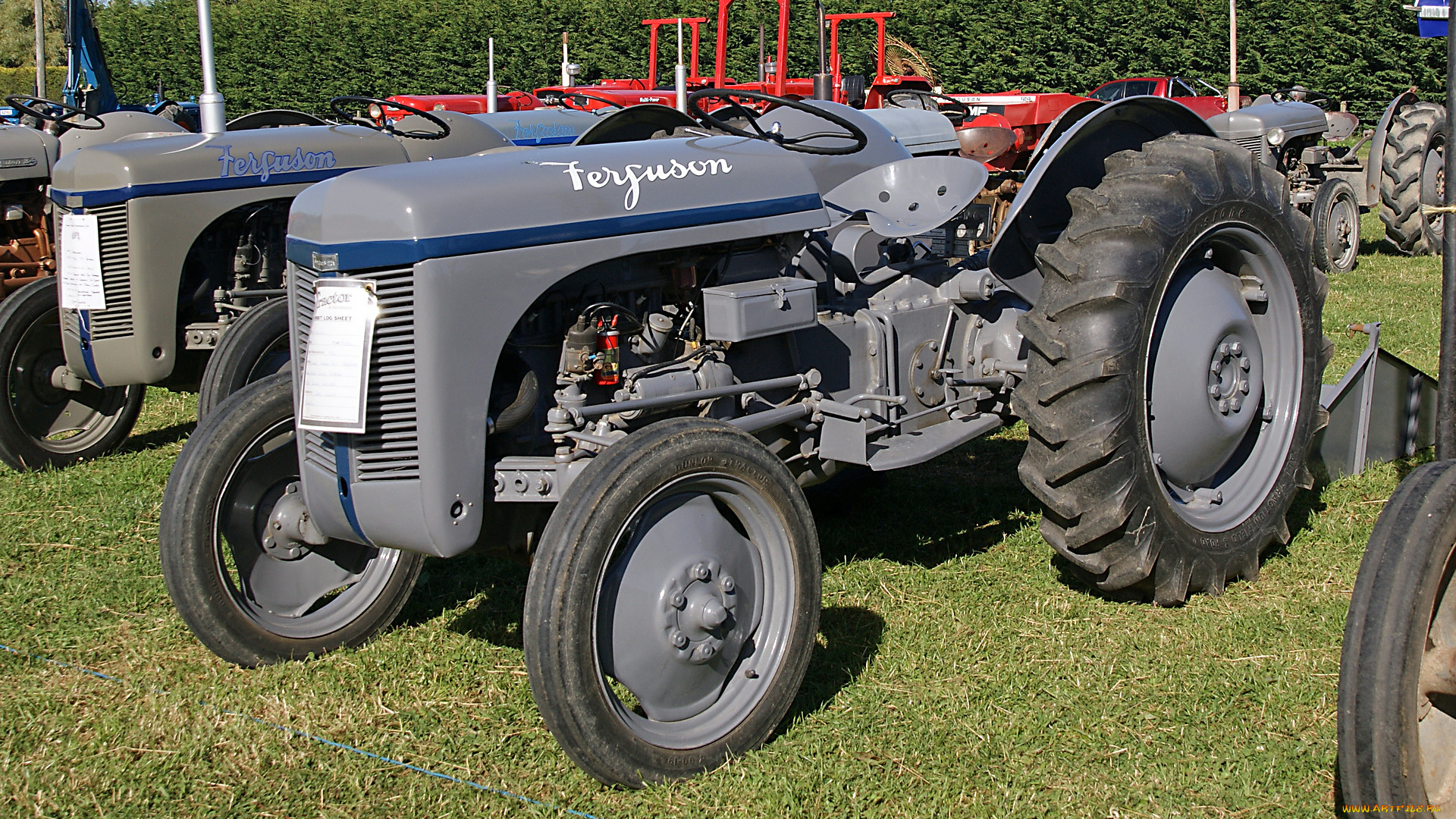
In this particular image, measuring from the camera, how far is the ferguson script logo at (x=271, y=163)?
5.40 metres

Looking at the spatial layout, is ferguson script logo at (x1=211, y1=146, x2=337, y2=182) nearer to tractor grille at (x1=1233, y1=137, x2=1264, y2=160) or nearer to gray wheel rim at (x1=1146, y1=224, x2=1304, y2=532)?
gray wheel rim at (x1=1146, y1=224, x2=1304, y2=532)

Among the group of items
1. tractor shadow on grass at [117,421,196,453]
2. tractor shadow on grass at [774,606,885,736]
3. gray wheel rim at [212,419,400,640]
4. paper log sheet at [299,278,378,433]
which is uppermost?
paper log sheet at [299,278,378,433]

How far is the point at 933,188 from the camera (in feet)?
13.1

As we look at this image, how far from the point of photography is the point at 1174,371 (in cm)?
370

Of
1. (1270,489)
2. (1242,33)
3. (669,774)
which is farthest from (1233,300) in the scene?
(1242,33)

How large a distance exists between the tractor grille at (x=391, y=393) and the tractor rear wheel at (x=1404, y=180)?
32.3 ft

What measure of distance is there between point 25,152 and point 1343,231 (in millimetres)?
9447

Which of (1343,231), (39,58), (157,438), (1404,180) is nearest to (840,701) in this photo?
(157,438)

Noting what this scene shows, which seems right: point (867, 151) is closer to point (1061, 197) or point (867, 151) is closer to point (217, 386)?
point (1061, 197)

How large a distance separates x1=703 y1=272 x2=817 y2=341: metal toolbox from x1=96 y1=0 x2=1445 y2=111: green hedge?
15082 millimetres

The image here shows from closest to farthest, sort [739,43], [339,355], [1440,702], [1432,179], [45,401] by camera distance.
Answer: [1440,702]
[339,355]
[45,401]
[1432,179]
[739,43]

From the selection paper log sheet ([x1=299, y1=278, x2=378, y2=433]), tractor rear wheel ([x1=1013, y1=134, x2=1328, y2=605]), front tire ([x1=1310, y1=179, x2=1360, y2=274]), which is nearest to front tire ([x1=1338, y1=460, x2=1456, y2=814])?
tractor rear wheel ([x1=1013, y1=134, x2=1328, y2=605])

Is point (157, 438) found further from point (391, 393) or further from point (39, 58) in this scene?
point (39, 58)

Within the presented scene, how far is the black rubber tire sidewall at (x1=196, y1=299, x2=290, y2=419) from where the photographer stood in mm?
4777
